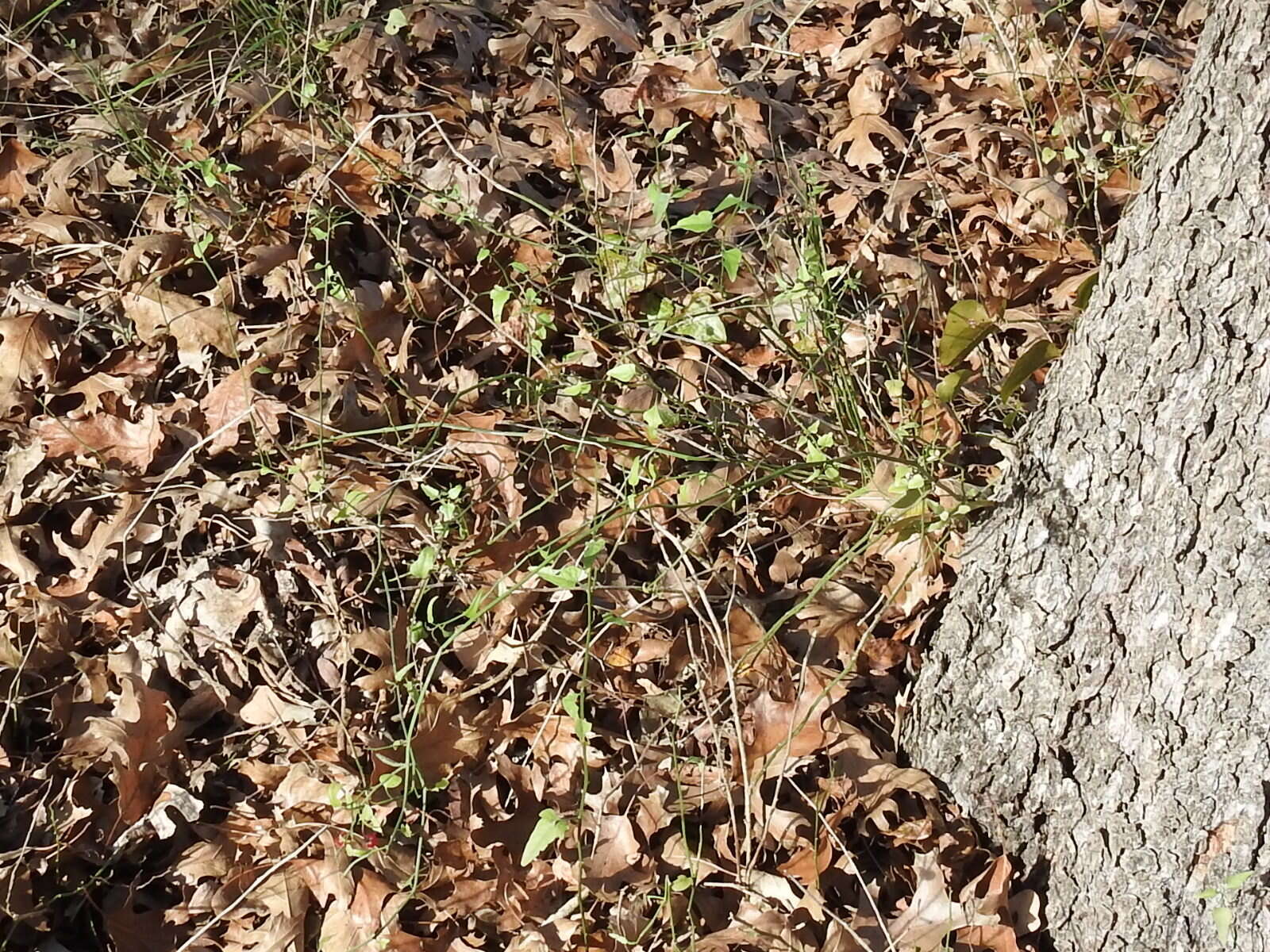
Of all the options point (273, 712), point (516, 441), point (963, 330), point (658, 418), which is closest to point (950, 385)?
point (963, 330)

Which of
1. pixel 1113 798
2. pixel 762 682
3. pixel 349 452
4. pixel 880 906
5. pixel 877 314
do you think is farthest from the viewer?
pixel 877 314

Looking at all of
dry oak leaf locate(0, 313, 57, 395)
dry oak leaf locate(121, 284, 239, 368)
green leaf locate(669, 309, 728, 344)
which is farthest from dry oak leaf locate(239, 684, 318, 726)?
green leaf locate(669, 309, 728, 344)

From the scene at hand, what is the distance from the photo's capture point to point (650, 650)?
213 centimetres

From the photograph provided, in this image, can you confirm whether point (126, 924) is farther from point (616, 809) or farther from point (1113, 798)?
point (1113, 798)

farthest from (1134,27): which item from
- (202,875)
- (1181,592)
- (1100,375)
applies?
(202,875)

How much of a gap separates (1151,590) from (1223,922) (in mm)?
540

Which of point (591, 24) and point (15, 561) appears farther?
point (591, 24)

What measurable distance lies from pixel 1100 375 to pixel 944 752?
0.77 meters

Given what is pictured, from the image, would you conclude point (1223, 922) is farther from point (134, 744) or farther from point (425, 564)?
point (134, 744)

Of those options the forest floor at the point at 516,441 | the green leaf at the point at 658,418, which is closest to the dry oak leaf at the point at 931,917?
the forest floor at the point at 516,441

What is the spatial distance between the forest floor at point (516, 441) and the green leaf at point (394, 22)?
2 centimetres

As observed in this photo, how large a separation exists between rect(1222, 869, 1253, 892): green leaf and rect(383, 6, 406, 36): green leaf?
2.73 m

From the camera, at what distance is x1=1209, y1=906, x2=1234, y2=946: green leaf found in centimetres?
167

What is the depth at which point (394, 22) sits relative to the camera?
2893 mm
